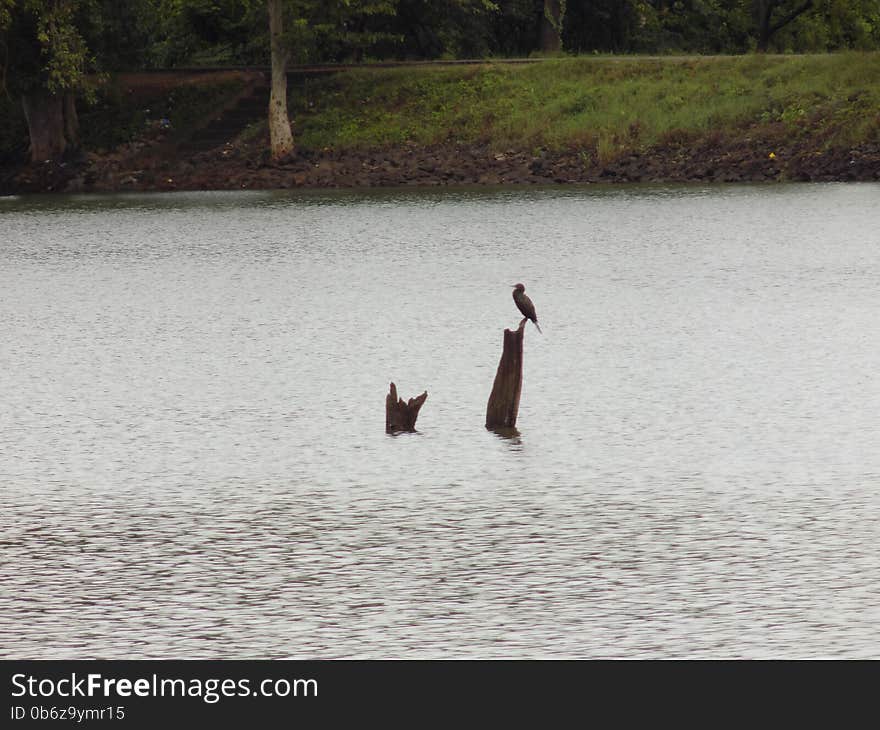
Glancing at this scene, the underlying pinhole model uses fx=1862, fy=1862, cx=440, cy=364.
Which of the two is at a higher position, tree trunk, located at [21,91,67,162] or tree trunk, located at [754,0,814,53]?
tree trunk, located at [754,0,814,53]

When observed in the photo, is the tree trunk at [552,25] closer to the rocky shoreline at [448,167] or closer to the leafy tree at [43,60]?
the rocky shoreline at [448,167]

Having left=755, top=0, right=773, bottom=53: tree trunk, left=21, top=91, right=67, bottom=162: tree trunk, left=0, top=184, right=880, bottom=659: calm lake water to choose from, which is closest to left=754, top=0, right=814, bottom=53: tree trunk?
left=755, top=0, right=773, bottom=53: tree trunk

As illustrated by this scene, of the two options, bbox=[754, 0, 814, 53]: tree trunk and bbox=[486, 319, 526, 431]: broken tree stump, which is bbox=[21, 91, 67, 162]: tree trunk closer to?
bbox=[754, 0, 814, 53]: tree trunk

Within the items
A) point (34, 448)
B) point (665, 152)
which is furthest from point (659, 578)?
point (665, 152)

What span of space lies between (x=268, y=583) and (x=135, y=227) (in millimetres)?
29728

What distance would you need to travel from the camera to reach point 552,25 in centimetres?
6506

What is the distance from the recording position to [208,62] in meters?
66.1

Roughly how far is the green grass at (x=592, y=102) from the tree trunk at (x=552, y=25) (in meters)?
5.77

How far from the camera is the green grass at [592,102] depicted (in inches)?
2045

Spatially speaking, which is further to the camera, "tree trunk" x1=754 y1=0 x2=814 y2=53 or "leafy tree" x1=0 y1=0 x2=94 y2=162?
"tree trunk" x1=754 y1=0 x2=814 y2=53

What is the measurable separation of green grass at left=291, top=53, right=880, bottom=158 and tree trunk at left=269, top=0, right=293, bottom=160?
1353 mm

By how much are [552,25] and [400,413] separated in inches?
2035

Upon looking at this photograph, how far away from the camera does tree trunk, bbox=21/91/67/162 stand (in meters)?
57.8
